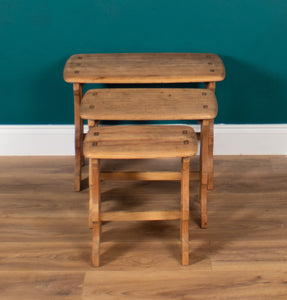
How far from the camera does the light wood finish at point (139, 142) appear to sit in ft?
5.93

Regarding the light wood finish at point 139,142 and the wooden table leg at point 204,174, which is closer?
the light wood finish at point 139,142

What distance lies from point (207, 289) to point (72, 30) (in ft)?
4.99

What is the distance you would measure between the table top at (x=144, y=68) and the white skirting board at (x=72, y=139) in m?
0.55

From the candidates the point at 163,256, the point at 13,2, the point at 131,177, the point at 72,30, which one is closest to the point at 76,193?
the point at 131,177

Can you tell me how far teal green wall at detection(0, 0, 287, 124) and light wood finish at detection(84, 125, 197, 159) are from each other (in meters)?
0.82

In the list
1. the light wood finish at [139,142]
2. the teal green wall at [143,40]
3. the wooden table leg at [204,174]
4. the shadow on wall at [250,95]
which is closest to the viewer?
the light wood finish at [139,142]

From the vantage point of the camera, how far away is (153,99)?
2074 mm

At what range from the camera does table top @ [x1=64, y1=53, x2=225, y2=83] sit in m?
2.20

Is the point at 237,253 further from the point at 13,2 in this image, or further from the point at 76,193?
the point at 13,2

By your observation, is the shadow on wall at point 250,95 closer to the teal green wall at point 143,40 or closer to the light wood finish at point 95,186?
Result: the teal green wall at point 143,40

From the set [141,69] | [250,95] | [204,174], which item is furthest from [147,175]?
[250,95]

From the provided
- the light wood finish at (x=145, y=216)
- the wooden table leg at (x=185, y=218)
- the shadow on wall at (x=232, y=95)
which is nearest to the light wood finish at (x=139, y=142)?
the wooden table leg at (x=185, y=218)

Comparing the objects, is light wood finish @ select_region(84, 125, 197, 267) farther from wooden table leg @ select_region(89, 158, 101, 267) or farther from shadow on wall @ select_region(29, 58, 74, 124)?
shadow on wall @ select_region(29, 58, 74, 124)

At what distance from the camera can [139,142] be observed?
1853 mm
